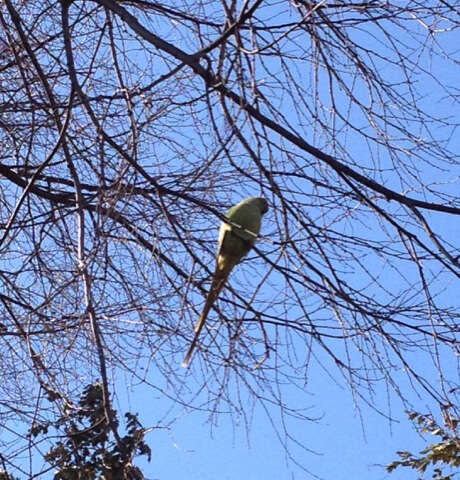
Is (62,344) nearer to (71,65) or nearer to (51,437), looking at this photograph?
(51,437)

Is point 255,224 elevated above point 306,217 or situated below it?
below

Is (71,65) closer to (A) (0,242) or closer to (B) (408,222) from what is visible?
(A) (0,242)

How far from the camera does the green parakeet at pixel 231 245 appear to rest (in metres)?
2.15

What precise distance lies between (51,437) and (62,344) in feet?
1.53

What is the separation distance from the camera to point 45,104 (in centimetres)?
339

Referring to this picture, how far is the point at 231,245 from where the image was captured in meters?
2.16

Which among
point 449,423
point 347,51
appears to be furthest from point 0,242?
point 449,423

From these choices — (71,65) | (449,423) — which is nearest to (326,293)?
(449,423)

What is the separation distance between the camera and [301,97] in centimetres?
287

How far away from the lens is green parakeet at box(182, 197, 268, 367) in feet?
7.04

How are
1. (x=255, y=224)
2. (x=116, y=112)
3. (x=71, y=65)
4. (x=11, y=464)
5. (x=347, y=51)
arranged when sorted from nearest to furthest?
(x=255, y=224) → (x=71, y=65) → (x=347, y=51) → (x=11, y=464) → (x=116, y=112)

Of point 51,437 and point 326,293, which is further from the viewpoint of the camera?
point 51,437

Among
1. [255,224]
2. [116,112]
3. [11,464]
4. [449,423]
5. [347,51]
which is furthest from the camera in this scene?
[116,112]

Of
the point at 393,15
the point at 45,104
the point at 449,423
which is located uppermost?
the point at 45,104
